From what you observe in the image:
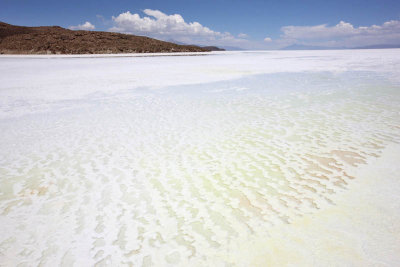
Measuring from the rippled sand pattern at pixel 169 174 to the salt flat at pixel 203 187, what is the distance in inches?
0.6

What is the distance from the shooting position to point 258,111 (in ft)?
20.7

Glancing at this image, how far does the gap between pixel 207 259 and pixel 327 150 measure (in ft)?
9.15

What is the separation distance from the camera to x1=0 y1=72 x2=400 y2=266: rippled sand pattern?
225cm

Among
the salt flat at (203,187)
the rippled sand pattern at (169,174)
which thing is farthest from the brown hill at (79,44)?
the salt flat at (203,187)

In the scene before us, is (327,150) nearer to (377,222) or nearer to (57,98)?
(377,222)

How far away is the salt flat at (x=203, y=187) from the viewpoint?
2125mm

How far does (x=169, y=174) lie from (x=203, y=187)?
0.56m

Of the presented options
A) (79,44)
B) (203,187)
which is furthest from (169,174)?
(79,44)

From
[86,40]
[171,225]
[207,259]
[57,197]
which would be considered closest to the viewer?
[207,259]

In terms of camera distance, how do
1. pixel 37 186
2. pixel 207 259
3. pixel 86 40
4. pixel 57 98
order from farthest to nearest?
pixel 86 40
pixel 57 98
pixel 37 186
pixel 207 259

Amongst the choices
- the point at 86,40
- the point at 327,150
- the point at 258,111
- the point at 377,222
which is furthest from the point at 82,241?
the point at 86,40

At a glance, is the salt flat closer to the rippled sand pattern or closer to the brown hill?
the rippled sand pattern

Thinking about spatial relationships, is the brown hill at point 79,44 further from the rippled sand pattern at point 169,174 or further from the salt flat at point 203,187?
the salt flat at point 203,187

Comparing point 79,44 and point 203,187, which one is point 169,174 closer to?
point 203,187
